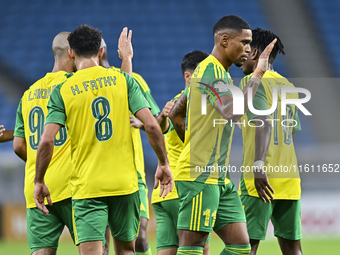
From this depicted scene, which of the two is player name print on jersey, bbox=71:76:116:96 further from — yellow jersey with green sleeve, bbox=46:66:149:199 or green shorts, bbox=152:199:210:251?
green shorts, bbox=152:199:210:251

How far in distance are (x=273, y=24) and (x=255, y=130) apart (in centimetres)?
1097

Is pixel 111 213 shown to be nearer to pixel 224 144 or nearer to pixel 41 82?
pixel 224 144

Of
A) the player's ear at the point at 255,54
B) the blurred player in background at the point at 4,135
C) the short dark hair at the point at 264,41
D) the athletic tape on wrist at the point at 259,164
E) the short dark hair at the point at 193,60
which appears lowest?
the athletic tape on wrist at the point at 259,164

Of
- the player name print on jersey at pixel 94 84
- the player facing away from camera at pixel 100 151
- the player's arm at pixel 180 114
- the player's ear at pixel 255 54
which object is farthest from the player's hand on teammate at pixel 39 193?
the player's ear at pixel 255 54

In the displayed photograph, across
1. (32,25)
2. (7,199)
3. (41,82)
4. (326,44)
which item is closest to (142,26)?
(32,25)

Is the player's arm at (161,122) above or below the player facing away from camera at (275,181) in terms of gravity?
above

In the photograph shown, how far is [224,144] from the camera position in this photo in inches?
152

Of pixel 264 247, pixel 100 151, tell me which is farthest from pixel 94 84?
pixel 264 247

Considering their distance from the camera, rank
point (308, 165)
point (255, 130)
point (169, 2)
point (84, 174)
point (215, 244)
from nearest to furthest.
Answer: point (84, 174)
point (255, 130)
point (215, 244)
point (308, 165)
point (169, 2)

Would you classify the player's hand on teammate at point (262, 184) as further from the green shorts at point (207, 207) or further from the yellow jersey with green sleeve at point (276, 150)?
the yellow jersey with green sleeve at point (276, 150)

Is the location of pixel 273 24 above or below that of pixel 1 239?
above

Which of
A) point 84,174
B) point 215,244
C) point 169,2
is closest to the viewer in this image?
point 84,174

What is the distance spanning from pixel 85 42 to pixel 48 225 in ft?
5.19

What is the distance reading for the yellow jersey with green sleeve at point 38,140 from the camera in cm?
411
